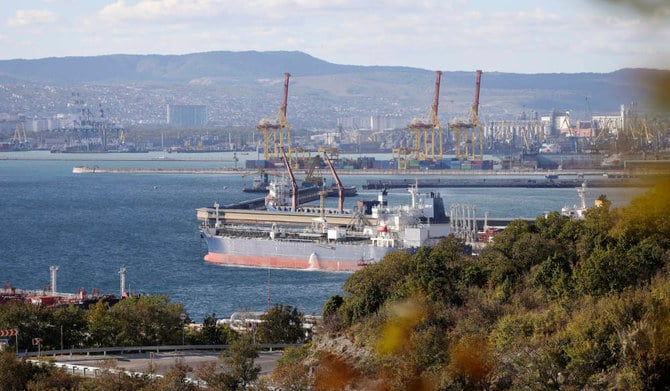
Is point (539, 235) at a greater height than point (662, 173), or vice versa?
point (662, 173)

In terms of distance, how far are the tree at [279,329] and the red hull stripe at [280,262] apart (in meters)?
7.83

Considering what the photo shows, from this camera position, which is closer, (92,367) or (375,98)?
(92,367)

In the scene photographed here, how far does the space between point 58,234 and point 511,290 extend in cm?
1880

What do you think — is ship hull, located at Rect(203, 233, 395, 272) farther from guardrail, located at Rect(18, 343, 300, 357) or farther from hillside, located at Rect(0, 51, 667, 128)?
hillside, located at Rect(0, 51, 667, 128)

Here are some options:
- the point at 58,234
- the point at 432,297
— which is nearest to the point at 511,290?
the point at 432,297

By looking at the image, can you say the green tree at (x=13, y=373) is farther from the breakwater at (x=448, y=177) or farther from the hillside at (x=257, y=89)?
the hillside at (x=257, y=89)

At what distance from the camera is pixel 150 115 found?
10850 centimetres

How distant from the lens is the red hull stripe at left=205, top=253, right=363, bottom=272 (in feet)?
60.3

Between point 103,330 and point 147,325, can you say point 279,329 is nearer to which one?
point 147,325

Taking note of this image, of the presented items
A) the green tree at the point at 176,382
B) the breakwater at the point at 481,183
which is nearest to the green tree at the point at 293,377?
the green tree at the point at 176,382

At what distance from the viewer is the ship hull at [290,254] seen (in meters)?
18.3

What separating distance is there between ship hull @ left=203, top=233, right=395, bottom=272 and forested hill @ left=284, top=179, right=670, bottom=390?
870 centimetres

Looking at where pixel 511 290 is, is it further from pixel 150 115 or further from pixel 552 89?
pixel 150 115

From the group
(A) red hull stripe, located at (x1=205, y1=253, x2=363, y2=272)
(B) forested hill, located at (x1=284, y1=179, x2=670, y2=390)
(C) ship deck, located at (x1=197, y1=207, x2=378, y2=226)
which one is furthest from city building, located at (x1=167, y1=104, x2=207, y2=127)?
(B) forested hill, located at (x1=284, y1=179, x2=670, y2=390)
